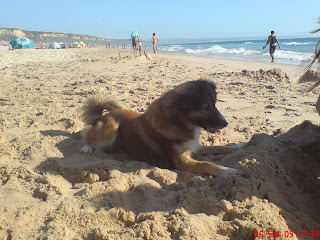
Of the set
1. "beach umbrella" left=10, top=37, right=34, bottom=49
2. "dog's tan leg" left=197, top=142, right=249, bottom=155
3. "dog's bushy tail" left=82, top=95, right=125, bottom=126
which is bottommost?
"dog's tan leg" left=197, top=142, right=249, bottom=155

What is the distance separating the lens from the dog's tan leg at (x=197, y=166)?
3.05 metres

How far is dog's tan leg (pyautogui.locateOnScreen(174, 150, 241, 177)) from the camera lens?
10.0 ft

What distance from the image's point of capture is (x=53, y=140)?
4172 mm

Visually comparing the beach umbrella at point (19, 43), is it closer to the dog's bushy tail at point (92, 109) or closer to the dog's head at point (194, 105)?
the dog's bushy tail at point (92, 109)

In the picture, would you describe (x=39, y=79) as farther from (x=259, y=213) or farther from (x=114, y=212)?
(x=259, y=213)

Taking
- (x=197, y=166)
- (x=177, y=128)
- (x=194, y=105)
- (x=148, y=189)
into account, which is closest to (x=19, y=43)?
(x=177, y=128)

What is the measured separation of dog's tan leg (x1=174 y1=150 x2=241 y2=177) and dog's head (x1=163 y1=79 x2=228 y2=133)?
1.67ft

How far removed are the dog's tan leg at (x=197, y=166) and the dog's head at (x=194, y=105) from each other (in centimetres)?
51

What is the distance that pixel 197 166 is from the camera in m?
3.33

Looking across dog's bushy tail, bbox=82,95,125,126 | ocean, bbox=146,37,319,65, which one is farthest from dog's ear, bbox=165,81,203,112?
dog's bushy tail, bbox=82,95,125,126

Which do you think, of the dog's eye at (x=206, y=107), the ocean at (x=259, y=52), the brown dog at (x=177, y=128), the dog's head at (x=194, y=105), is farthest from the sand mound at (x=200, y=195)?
the ocean at (x=259, y=52)

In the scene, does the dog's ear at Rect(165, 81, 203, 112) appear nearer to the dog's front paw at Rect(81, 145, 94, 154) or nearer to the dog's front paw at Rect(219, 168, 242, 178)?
the dog's front paw at Rect(219, 168, 242, 178)

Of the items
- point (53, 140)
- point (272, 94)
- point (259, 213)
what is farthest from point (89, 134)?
point (272, 94)

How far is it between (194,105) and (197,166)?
0.86 m
